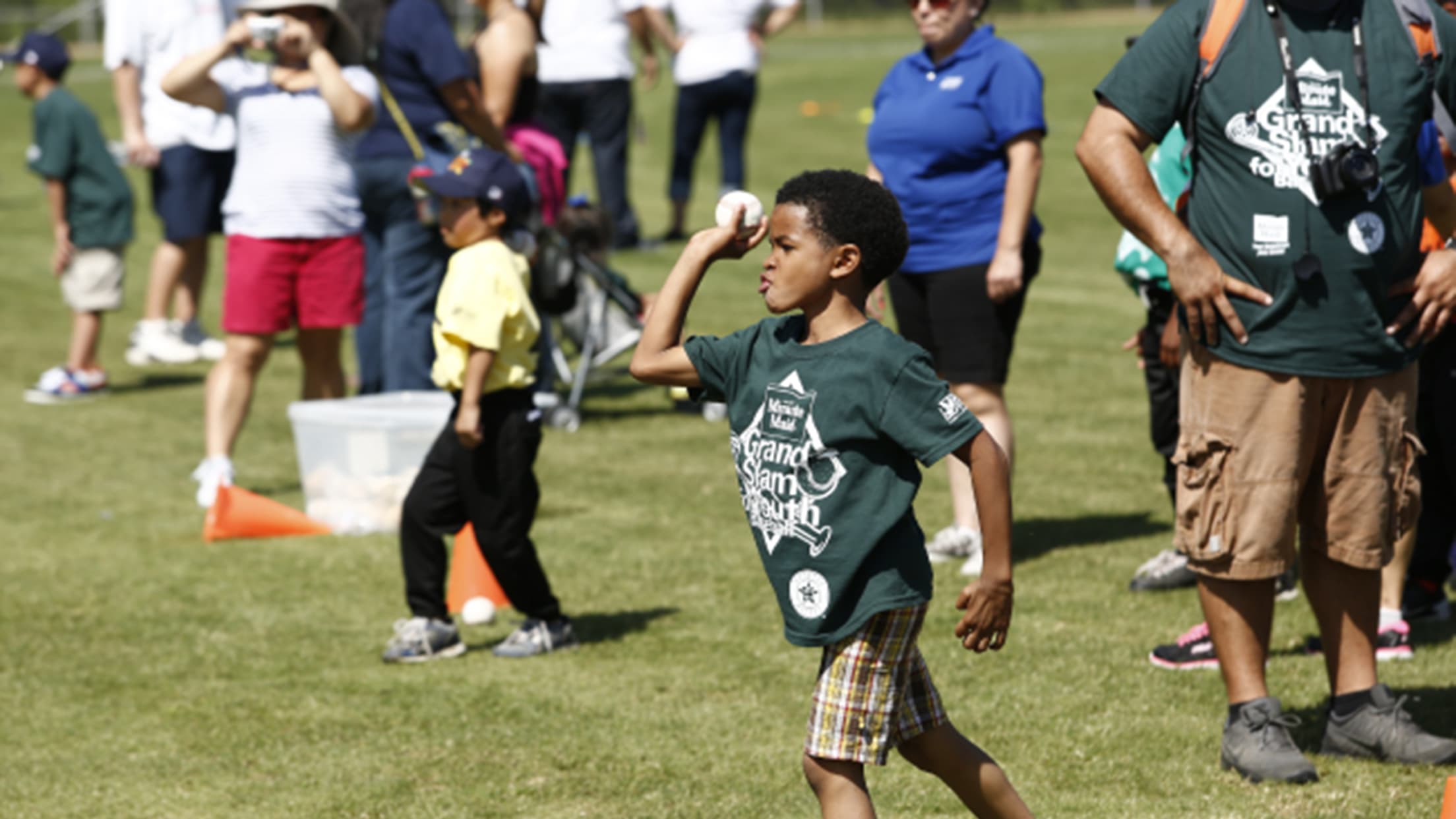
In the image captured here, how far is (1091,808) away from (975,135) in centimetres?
284

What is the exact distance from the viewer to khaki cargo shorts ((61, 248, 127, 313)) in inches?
433

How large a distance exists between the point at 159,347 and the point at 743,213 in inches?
348

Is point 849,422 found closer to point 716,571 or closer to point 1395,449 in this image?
point 1395,449

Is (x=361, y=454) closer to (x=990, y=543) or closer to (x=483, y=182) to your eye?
(x=483, y=182)

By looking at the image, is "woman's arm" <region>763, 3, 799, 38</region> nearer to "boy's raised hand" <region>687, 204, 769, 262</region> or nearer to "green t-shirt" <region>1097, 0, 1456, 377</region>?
"green t-shirt" <region>1097, 0, 1456, 377</region>

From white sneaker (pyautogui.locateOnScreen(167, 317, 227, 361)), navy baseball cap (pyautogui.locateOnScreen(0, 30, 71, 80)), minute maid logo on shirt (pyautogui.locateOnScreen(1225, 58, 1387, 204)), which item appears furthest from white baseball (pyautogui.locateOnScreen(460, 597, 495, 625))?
navy baseball cap (pyautogui.locateOnScreen(0, 30, 71, 80))

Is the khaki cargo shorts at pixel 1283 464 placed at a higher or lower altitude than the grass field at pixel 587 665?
higher

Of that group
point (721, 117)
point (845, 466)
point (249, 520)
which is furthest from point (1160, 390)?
point (721, 117)

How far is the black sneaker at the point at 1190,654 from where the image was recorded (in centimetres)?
557

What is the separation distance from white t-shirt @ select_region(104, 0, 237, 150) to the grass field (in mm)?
1623

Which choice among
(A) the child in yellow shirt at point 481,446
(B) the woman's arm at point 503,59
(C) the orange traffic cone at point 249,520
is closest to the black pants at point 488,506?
(A) the child in yellow shirt at point 481,446

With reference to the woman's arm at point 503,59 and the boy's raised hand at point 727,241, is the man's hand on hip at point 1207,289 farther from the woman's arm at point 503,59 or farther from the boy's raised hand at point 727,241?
the woman's arm at point 503,59

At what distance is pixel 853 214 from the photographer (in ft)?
12.1

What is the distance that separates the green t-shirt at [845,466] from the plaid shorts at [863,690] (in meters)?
0.04
